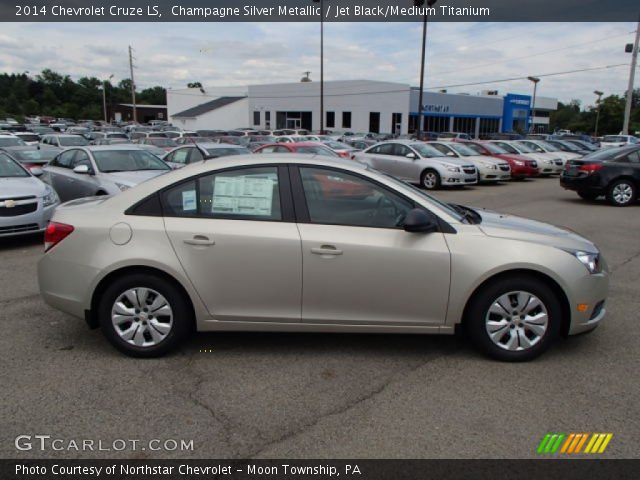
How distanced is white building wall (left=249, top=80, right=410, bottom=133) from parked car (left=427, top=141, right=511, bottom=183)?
39347mm

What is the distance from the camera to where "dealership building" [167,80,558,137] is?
190ft

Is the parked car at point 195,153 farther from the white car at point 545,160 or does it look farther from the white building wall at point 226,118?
the white building wall at point 226,118

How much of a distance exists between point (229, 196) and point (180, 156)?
11211 mm

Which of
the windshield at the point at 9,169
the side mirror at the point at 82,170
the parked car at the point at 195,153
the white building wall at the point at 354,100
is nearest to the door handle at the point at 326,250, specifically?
the side mirror at the point at 82,170

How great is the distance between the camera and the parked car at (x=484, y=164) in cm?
1848

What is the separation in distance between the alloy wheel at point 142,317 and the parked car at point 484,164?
1548cm

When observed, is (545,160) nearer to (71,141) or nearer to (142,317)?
(71,141)

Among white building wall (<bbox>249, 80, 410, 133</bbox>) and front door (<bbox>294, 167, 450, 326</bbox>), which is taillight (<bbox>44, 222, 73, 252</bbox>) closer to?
front door (<bbox>294, 167, 450, 326</bbox>)

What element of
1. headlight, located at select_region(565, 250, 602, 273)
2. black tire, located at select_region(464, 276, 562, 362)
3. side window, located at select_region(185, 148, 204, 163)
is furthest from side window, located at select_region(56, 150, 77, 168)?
headlight, located at select_region(565, 250, 602, 273)

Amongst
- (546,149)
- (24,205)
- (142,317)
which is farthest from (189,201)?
(546,149)

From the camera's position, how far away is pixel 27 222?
26.5 feet

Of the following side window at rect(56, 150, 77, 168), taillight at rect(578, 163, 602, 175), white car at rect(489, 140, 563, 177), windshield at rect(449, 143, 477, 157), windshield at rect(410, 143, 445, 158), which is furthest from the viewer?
white car at rect(489, 140, 563, 177)

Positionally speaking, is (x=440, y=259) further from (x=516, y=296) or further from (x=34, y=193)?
(x=34, y=193)
